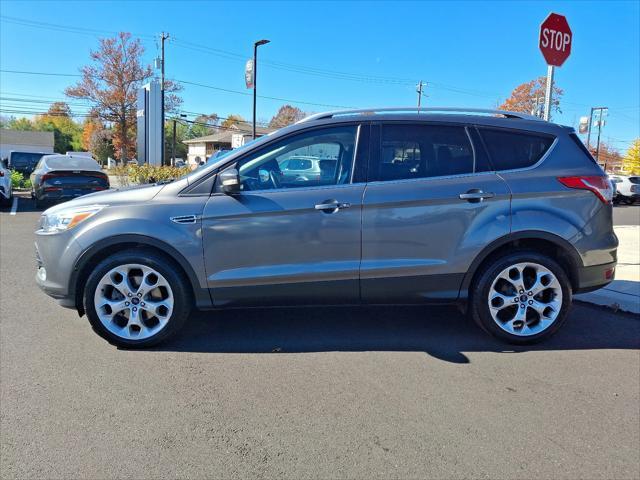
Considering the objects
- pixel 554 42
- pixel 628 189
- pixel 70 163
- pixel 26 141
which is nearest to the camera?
pixel 554 42

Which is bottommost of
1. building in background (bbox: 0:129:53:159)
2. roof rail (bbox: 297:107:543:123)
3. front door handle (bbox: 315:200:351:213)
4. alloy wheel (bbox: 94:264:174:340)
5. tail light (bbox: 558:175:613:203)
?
alloy wheel (bbox: 94:264:174:340)

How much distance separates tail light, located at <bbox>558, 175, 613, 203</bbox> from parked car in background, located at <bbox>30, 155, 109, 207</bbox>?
37.5 feet

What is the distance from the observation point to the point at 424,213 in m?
Result: 3.86

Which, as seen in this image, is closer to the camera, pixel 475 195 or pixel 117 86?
pixel 475 195

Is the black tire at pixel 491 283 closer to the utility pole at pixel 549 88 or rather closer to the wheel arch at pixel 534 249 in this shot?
the wheel arch at pixel 534 249

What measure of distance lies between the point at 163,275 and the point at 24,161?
26.9 m

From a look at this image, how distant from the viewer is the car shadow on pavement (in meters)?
4.00

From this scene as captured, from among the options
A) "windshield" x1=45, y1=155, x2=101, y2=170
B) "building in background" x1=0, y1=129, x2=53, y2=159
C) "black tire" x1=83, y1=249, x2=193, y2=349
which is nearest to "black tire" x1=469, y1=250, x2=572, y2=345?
"black tire" x1=83, y1=249, x2=193, y2=349

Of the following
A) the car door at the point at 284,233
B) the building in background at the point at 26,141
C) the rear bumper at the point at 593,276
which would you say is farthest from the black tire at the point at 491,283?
the building in background at the point at 26,141

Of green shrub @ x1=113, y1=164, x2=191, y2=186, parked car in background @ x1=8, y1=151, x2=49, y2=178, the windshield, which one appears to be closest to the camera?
the windshield

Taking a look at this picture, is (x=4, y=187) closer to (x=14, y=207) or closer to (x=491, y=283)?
(x=14, y=207)

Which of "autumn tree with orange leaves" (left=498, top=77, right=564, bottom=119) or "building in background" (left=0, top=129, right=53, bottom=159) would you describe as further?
"building in background" (left=0, top=129, right=53, bottom=159)

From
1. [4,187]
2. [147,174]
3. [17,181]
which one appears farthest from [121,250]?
[17,181]

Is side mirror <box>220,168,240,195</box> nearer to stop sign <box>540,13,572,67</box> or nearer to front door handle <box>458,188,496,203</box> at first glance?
front door handle <box>458,188,496,203</box>
